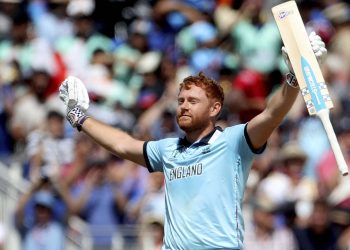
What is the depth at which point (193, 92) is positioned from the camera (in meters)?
8.39

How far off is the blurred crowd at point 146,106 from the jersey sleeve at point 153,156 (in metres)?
3.31

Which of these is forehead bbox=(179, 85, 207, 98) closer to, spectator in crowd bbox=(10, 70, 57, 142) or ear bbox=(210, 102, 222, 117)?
ear bbox=(210, 102, 222, 117)

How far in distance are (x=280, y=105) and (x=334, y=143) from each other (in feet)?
1.45

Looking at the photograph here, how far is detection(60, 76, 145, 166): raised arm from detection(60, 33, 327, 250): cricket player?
0.75 feet

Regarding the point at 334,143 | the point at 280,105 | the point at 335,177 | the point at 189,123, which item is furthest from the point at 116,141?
the point at 335,177

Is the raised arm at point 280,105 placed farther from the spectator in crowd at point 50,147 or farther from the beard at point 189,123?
the spectator in crowd at point 50,147

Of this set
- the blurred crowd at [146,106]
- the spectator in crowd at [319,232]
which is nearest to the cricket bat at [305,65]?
the blurred crowd at [146,106]

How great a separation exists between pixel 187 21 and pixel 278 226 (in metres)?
5.26

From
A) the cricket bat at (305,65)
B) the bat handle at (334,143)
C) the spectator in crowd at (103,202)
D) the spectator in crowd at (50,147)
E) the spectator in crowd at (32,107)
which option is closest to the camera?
the bat handle at (334,143)

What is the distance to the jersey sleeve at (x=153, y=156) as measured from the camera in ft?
28.2

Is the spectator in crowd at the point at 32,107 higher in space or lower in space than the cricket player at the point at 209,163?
higher

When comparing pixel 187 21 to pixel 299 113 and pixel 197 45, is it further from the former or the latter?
pixel 299 113

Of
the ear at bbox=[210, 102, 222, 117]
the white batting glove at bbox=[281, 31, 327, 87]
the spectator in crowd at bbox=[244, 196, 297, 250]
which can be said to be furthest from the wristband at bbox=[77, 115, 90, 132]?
the spectator in crowd at bbox=[244, 196, 297, 250]

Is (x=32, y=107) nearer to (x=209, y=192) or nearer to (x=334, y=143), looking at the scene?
(x=209, y=192)
